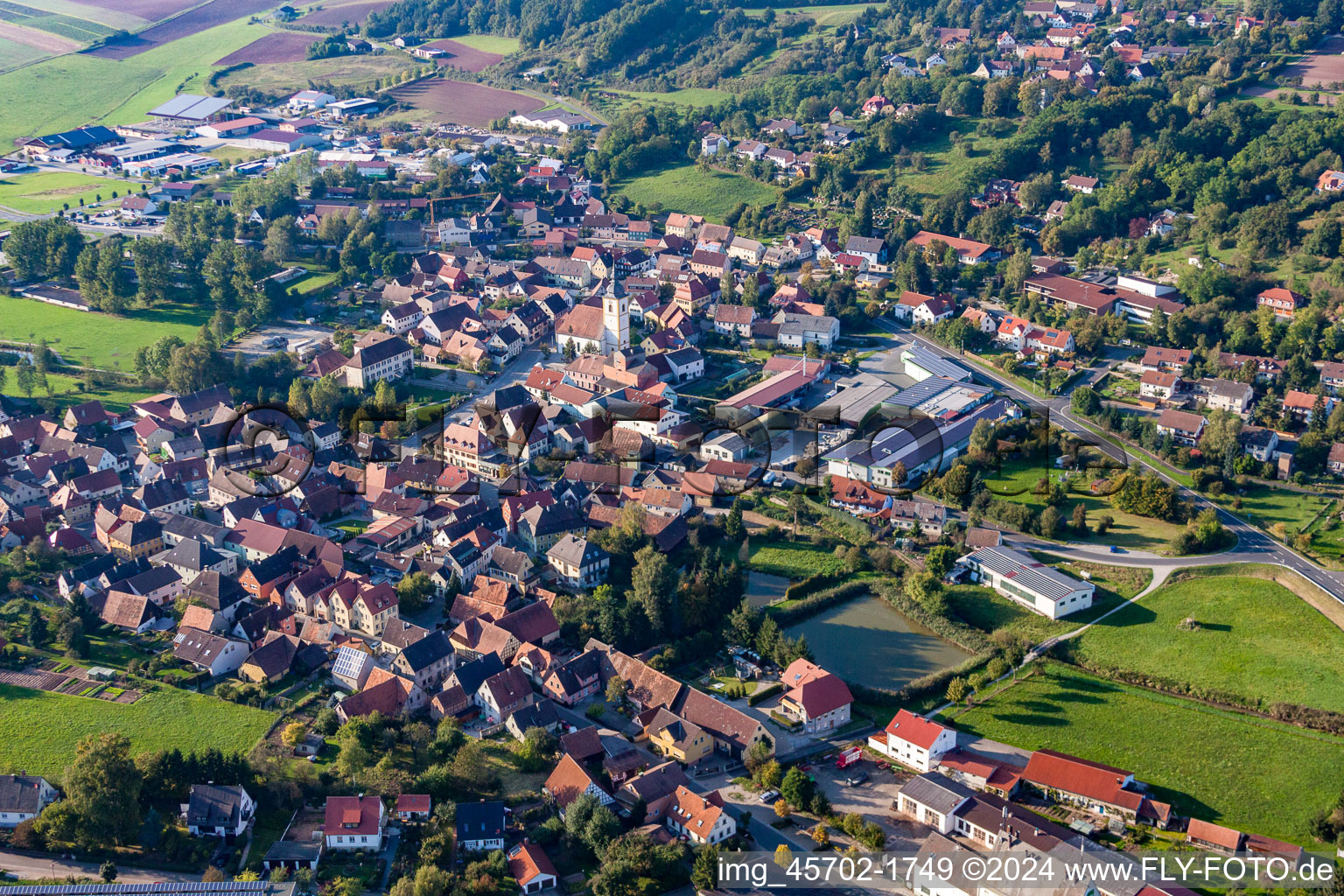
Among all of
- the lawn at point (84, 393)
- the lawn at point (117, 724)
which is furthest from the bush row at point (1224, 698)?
the lawn at point (84, 393)

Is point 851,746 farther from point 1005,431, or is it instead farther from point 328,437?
point 328,437

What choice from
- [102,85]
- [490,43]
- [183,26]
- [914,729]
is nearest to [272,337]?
[914,729]

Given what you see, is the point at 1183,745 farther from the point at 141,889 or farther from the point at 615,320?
the point at 615,320

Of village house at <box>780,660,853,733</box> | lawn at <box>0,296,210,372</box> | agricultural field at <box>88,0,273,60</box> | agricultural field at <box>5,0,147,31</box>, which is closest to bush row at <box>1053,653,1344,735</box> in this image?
village house at <box>780,660,853,733</box>

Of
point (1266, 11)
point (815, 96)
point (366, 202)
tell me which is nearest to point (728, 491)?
point (366, 202)

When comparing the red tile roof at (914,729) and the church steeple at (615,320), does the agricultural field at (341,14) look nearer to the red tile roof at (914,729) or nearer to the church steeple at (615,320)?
the church steeple at (615,320)

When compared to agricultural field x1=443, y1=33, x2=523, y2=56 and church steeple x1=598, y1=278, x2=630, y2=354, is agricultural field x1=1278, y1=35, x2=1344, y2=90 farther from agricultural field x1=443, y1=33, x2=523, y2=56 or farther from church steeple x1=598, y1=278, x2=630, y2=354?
agricultural field x1=443, y1=33, x2=523, y2=56
